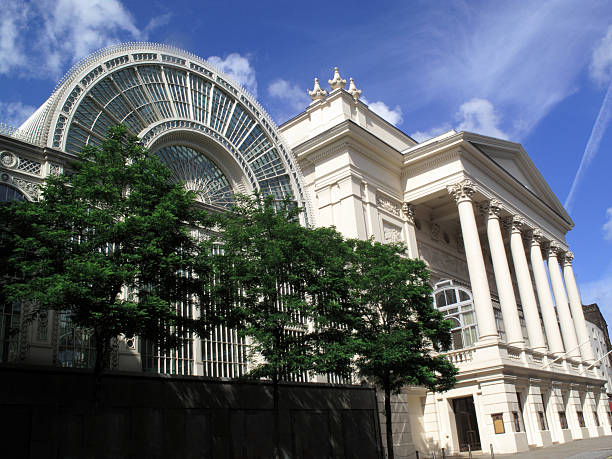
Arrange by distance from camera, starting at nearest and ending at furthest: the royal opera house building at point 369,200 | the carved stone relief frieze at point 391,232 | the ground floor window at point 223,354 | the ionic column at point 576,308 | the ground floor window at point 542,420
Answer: the royal opera house building at point 369,200 < the ground floor window at point 223,354 < the ground floor window at point 542,420 < the carved stone relief frieze at point 391,232 < the ionic column at point 576,308

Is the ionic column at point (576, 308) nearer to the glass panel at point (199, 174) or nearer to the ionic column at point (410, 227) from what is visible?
the ionic column at point (410, 227)

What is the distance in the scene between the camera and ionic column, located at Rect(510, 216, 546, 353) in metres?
39.4

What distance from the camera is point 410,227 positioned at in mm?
40531

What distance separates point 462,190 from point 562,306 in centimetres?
1780

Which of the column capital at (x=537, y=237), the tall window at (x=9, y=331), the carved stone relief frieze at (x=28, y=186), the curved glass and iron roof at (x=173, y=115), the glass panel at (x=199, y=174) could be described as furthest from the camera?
the column capital at (x=537, y=237)

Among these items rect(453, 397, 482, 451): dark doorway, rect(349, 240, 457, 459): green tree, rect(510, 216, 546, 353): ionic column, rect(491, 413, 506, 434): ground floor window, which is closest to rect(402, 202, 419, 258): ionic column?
rect(510, 216, 546, 353): ionic column

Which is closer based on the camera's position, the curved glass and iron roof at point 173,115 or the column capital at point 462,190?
the curved glass and iron roof at point 173,115

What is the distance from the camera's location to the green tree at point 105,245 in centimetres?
1480

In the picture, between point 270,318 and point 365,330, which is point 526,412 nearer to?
point 365,330

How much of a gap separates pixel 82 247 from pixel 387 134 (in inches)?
1210

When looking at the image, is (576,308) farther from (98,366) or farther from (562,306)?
(98,366)

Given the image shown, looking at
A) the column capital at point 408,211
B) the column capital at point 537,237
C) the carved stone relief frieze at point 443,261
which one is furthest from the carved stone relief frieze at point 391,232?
the column capital at point 537,237

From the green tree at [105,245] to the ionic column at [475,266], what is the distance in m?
22.4

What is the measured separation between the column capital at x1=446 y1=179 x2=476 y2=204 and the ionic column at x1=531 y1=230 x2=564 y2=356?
11558mm
